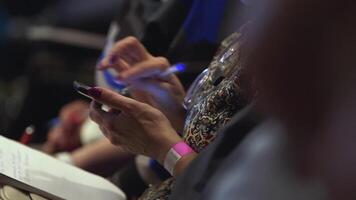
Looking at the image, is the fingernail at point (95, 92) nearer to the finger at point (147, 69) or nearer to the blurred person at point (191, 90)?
the blurred person at point (191, 90)

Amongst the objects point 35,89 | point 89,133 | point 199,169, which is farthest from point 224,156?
point 35,89

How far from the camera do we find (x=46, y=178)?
3.52 feet

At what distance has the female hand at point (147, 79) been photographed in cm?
119

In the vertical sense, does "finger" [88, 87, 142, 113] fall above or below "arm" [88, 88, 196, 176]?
above

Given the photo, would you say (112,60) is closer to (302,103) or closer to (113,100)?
(113,100)

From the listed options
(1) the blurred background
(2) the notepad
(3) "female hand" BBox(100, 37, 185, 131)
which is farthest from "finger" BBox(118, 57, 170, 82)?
(1) the blurred background

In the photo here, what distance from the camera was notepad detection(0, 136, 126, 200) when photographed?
1.03 meters

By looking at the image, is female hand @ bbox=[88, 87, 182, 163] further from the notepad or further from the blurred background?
the blurred background

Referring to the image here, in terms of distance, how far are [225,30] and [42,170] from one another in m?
0.45

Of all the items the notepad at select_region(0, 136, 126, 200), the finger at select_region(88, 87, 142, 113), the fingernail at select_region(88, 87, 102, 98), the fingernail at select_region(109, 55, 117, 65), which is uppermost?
the fingernail at select_region(88, 87, 102, 98)

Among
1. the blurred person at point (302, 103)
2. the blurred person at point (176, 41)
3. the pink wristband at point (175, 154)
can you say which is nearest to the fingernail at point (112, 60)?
the blurred person at point (176, 41)

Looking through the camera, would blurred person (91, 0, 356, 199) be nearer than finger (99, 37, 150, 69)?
Yes

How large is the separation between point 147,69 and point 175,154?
10.9 inches

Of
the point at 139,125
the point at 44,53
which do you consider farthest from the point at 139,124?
the point at 44,53
